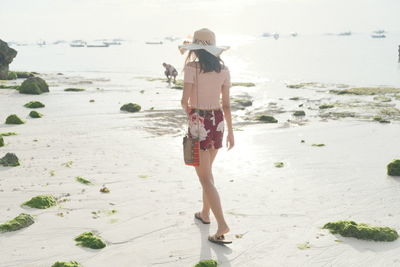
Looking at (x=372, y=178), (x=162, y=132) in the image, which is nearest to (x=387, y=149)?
(x=372, y=178)

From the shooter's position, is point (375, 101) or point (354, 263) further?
point (375, 101)

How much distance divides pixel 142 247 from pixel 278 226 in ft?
7.23

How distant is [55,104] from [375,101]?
18248 mm

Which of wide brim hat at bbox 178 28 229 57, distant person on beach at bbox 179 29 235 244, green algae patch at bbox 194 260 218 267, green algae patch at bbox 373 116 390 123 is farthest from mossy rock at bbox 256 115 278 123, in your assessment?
green algae patch at bbox 194 260 218 267

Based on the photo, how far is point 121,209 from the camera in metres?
7.06

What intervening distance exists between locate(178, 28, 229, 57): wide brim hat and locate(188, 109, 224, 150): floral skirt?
2.71 feet

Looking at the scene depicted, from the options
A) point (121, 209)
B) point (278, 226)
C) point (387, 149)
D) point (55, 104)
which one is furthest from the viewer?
point (55, 104)

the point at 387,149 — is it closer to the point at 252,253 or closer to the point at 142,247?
the point at 252,253

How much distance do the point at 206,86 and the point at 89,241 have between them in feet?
8.71

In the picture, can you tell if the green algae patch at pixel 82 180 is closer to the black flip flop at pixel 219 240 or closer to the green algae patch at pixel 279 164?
the black flip flop at pixel 219 240

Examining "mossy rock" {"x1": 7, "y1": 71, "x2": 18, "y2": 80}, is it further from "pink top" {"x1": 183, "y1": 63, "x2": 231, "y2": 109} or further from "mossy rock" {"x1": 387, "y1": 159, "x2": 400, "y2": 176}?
"pink top" {"x1": 183, "y1": 63, "x2": 231, "y2": 109}

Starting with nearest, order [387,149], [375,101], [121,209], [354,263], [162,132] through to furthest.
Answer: [354,263], [121,209], [387,149], [162,132], [375,101]

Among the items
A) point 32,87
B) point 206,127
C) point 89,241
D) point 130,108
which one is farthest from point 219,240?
point 32,87

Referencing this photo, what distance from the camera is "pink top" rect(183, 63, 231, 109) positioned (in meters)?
5.68
